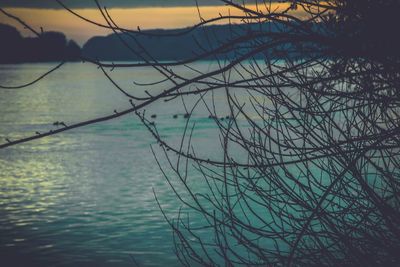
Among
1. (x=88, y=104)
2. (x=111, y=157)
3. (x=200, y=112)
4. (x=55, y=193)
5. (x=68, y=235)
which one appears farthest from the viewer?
(x=88, y=104)

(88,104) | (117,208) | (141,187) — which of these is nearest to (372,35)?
(117,208)

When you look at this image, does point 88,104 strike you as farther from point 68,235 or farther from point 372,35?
point 372,35

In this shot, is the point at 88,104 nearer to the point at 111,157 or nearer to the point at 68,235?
the point at 111,157

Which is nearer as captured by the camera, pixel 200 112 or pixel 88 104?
pixel 200 112

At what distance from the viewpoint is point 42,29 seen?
214 cm

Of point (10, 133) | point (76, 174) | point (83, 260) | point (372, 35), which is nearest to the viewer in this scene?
point (372, 35)

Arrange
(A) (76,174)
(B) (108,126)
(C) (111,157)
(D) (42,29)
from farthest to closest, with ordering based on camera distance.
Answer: (B) (108,126), (C) (111,157), (A) (76,174), (D) (42,29)

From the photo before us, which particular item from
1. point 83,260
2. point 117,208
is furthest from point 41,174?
point 83,260

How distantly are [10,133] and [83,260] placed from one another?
28182mm

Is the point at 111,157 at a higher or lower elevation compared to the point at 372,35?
lower

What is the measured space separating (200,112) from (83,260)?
1615 inches

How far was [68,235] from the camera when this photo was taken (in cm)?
1736

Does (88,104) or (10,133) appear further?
(88,104)

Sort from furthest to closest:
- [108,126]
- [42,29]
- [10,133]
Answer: [108,126], [10,133], [42,29]
